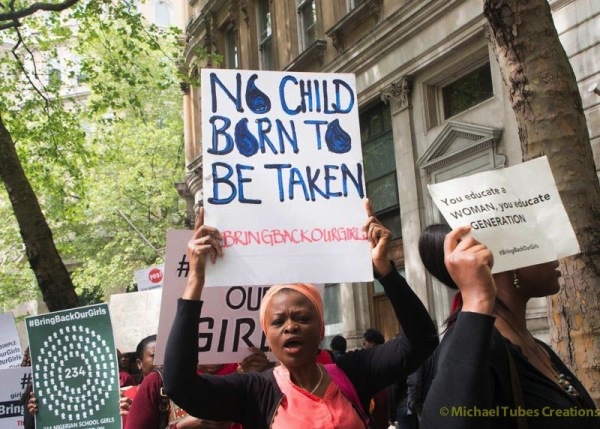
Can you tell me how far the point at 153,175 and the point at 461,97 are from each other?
17327 mm

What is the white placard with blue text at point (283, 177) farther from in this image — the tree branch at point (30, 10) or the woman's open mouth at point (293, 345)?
the tree branch at point (30, 10)

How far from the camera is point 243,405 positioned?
2.64m

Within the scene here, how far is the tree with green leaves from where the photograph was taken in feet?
12.6

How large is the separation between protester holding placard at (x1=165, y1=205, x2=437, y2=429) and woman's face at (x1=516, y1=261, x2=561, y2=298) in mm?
474

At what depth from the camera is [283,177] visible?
3.25 metres

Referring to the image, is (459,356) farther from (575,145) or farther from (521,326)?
(575,145)

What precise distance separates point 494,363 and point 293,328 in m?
0.85

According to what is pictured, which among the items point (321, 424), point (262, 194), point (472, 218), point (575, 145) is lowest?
point (321, 424)

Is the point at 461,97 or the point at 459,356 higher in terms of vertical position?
the point at 461,97

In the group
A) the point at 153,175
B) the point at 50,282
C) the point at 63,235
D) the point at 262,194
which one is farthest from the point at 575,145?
the point at 63,235

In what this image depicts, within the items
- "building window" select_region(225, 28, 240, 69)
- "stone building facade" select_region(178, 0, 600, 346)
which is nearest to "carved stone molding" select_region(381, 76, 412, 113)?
"stone building facade" select_region(178, 0, 600, 346)

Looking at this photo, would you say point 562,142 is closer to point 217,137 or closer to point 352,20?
point 217,137

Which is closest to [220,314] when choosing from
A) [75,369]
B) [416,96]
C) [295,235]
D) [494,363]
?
[295,235]

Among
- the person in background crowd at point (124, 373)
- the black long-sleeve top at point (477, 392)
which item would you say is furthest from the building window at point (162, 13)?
the black long-sleeve top at point (477, 392)
